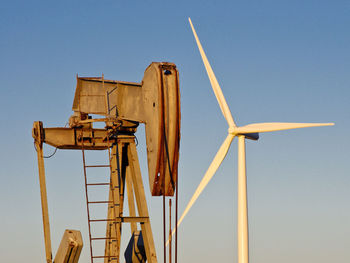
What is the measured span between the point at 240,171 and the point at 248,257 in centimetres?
208

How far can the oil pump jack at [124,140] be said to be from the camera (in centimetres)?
1242

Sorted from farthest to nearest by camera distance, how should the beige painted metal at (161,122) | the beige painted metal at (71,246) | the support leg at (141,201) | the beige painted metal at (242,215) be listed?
the beige painted metal at (242,215)
the support leg at (141,201)
the beige painted metal at (71,246)
the beige painted metal at (161,122)

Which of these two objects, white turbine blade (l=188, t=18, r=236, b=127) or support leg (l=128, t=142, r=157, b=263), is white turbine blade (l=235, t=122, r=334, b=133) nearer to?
white turbine blade (l=188, t=18, r=236, b=127)

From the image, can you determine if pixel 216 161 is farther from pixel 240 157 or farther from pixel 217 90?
pixel 217 90

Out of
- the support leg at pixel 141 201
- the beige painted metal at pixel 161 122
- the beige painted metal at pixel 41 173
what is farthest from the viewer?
the beige painted metal at pixel 41 173

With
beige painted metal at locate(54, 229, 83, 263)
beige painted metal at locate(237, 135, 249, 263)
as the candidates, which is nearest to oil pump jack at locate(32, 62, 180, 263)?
beige painted metal at locate(54, 229, 83, 263)

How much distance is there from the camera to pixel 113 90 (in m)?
16.0

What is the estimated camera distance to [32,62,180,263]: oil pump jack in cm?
1242

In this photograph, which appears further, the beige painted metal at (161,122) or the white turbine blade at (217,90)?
the white turbine blade at (217,90)

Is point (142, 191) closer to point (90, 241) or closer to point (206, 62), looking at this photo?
point (90, 241)

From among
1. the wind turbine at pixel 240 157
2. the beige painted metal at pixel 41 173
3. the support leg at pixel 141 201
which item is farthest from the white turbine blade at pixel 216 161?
the beige painted metal at pixel 41 173

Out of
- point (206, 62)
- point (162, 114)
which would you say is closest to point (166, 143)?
point (162, 114)

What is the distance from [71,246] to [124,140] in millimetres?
4120

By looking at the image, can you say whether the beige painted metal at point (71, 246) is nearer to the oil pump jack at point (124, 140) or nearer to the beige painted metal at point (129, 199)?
the oil pump jack at point (124, 140)
